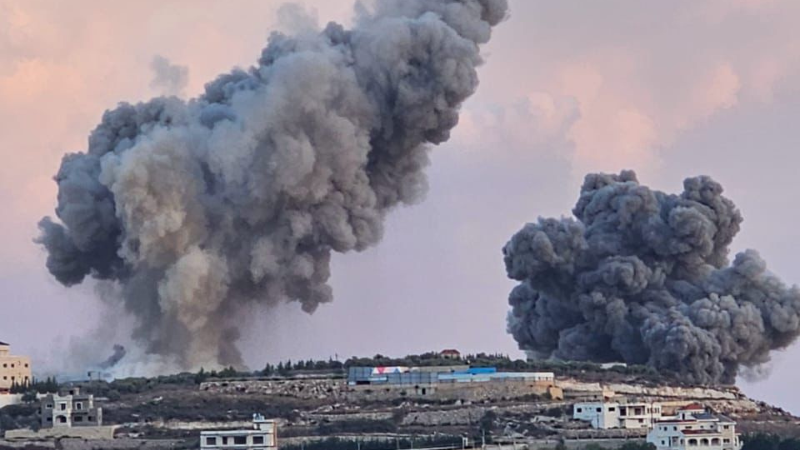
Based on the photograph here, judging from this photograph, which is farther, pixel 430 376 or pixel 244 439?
pixel 430 376

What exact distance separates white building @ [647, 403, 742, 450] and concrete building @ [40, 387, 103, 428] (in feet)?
74.2

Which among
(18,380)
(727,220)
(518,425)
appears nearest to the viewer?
(518,425)

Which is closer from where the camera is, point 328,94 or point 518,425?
point 518,425

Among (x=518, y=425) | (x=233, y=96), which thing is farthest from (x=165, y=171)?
(x=518, y=425)

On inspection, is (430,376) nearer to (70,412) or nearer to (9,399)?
(70,412)

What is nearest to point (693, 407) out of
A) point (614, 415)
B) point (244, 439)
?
point (614, 415)

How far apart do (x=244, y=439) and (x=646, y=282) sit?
3352 cm

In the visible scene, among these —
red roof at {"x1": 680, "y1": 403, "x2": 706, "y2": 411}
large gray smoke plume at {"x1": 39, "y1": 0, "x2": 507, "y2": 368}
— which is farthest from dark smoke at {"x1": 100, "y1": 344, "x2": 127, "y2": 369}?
red roof at {"x1": 680, "y1": 403, "x2": 706, "y2": 411}

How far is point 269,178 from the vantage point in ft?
488

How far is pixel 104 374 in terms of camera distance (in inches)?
5871

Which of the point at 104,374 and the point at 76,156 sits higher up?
the point at 76,156

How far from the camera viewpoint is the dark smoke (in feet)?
495

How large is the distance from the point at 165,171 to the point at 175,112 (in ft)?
22.9

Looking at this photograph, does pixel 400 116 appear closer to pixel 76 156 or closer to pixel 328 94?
pixel 328 94
